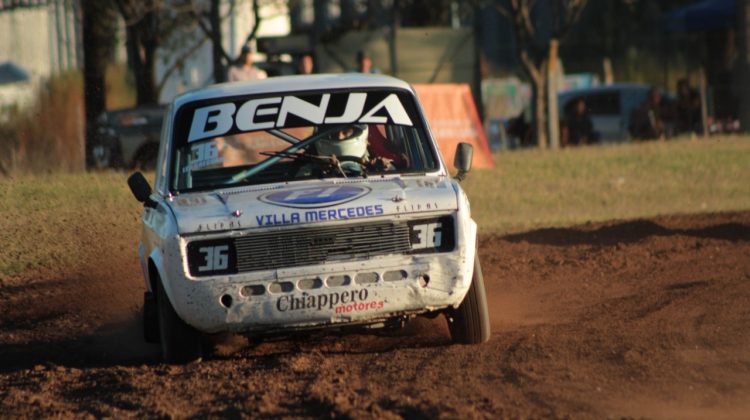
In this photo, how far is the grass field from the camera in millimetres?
11359

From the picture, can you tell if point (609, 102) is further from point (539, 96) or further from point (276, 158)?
point (276, 158)

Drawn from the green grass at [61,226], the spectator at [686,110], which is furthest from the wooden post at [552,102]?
the green grass at [61,226]

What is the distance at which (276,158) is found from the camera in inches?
292

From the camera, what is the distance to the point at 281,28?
46594 mm

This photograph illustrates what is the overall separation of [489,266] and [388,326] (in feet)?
12.7

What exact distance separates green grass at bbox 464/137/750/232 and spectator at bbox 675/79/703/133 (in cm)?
452

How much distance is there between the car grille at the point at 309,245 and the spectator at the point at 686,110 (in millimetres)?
17816

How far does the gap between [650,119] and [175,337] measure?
17.3 meters

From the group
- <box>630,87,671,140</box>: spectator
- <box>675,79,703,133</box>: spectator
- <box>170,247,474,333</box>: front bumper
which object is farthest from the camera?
<box>675,79,703,133</box>: spectator

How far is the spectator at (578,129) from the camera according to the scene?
2478cm

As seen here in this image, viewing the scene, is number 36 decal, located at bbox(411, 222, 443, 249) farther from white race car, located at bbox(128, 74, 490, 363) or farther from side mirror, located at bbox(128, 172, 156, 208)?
side mirror, located at bbox(128, 172, 156, 208)

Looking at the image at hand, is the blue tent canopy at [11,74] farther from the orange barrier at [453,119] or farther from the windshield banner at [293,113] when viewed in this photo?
the windshield banner at [293,113]

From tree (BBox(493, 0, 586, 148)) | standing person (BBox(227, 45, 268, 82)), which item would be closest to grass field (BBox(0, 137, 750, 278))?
standing person (BBox(227, 45, 268, 82))

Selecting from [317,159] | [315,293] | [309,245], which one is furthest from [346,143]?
[315,293]
